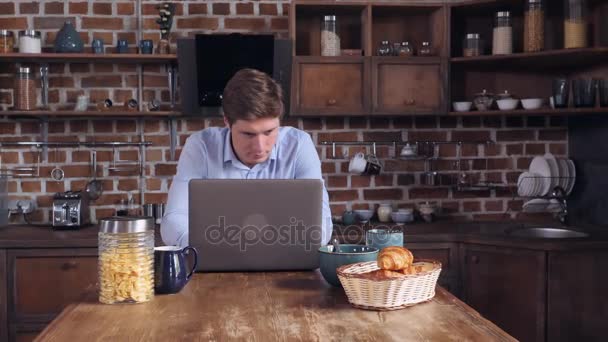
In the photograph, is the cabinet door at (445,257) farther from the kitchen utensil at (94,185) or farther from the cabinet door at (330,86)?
the kitchen utensil at (94,185)

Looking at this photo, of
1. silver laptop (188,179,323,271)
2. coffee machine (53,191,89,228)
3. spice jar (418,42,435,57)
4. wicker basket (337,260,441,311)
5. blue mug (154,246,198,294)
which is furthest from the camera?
spice jar (418,42,435,57)

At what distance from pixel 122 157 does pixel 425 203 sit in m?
1.68

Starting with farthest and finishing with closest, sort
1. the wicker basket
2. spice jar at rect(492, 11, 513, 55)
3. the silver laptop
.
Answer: spice jar at rect(492, 11, 513, 55) → the silver laptop → the wicker basket

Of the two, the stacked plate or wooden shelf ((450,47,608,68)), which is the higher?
wooden shelf ((450,47,608,68))

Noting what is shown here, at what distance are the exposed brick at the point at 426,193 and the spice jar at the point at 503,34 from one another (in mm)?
822

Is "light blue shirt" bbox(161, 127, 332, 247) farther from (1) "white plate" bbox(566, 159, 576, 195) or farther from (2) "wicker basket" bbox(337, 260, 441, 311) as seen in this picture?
(1) "white plate" bbox(566, 159, 576, 195)

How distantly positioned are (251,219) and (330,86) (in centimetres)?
186

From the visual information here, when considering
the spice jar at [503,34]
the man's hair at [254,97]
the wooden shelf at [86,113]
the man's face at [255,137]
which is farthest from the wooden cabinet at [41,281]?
the spice jar at [503,34]

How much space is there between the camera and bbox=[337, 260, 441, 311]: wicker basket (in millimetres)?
1525

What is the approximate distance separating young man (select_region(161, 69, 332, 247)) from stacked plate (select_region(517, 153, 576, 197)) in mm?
1623

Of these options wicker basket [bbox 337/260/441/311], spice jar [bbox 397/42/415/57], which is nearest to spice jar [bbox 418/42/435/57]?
spice jar [bbox 397/42/415/57]

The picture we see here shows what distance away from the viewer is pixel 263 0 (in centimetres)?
382

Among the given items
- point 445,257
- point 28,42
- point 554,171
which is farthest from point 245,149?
point 554,171

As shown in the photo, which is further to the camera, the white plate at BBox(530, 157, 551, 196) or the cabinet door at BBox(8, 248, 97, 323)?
the white plate at BBox(530, 157, 551, 196)
